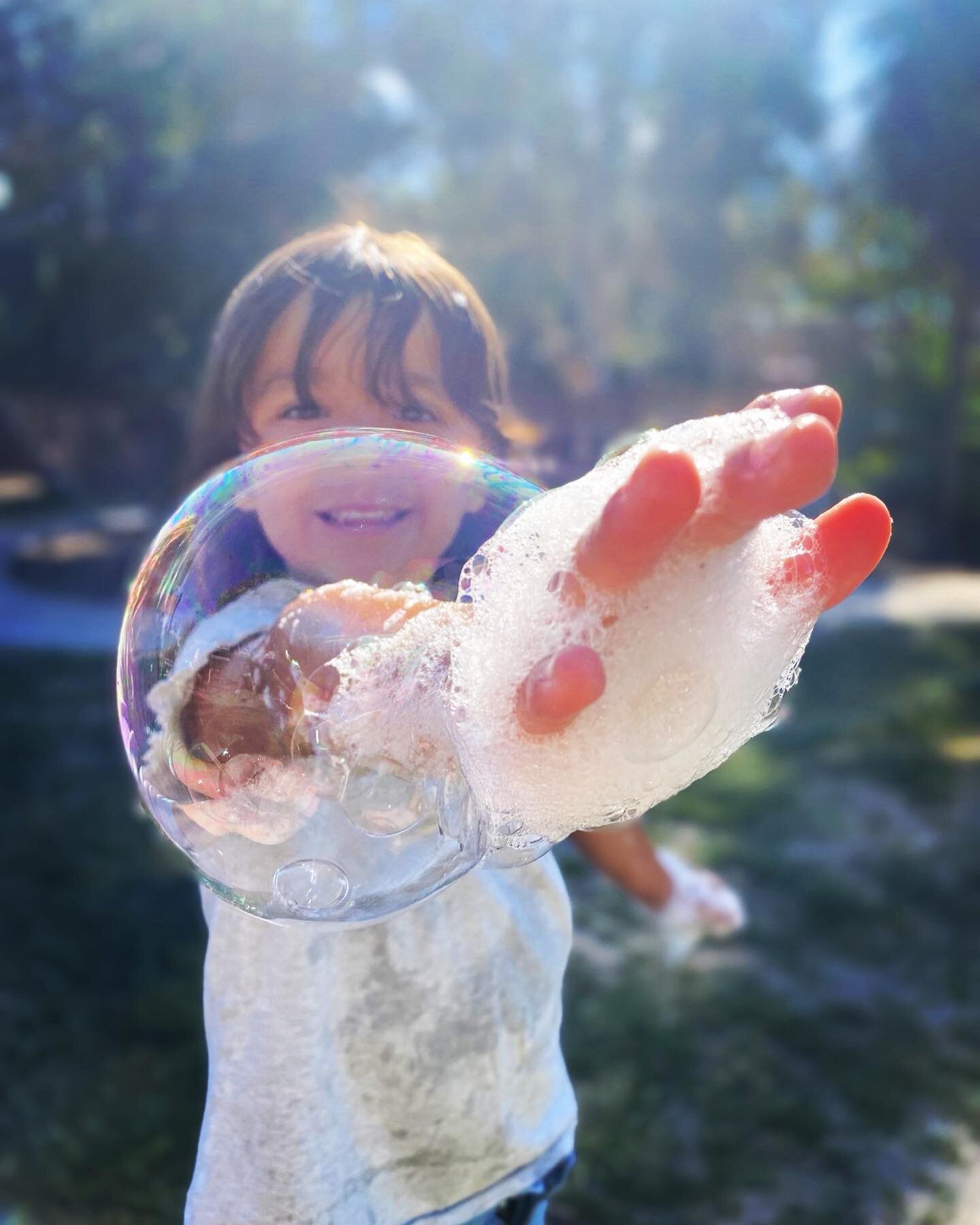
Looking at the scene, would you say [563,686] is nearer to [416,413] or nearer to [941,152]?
[416,413]

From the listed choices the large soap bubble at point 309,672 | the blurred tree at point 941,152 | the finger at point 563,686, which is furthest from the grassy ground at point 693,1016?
the blurred tree at point 941,152

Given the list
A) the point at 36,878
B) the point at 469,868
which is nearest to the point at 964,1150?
the point at 469,868

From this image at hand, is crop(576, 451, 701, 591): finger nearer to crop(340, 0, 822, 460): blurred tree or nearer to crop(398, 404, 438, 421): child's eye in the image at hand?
crop(398, 404, 438, 421): child's eye

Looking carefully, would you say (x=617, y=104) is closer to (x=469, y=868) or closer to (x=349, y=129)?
(x=349, y=129)

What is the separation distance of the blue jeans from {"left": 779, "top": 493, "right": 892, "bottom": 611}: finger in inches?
37.3

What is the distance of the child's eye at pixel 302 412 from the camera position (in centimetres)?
129

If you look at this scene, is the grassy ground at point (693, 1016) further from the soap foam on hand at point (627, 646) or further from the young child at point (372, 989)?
the soap foam on hand at point (627, 646)

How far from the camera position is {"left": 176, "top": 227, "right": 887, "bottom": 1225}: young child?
127cm

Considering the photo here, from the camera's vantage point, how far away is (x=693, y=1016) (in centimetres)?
294

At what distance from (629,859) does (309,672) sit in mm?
829

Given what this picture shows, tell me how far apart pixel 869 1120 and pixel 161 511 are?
6.70 meters

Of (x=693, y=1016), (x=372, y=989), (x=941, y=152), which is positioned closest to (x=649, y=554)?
(x=372, y=989)

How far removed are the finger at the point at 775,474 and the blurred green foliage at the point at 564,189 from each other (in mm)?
4009

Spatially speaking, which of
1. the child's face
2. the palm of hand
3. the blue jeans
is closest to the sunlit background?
the child's face
